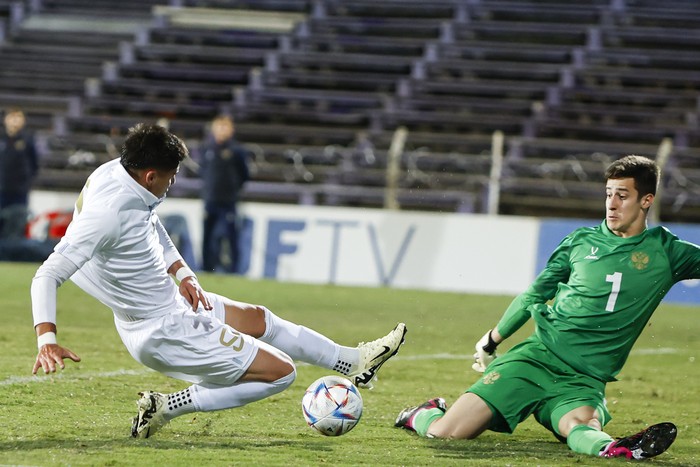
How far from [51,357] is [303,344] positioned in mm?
1666

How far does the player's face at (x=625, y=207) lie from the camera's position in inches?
235

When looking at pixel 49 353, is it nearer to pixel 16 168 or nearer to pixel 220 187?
pixel 220 187

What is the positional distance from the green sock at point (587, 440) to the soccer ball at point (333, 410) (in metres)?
1.01

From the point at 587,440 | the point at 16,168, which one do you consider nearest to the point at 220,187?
the point at 16,168

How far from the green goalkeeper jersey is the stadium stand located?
11.5m

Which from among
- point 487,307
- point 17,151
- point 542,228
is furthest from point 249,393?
point 17,151

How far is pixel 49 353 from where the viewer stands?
4855 millimetres

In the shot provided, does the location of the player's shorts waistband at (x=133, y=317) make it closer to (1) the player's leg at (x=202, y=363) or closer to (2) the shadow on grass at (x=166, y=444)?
(1) the player's leg at (x=202, y=363)

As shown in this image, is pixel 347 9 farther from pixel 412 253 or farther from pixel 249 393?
pixel 249 393

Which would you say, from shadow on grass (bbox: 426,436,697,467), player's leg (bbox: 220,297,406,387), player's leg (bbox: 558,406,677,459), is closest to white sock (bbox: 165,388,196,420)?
player's leg (bbox: 220,297,406,387)

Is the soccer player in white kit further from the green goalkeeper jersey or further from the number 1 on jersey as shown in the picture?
the number 1 on jersey

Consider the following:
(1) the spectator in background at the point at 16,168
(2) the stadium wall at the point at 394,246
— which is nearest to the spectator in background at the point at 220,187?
(2) the stadium wall at the point at 394,246

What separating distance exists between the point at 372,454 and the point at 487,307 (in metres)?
8.18

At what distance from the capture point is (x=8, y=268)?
1596 centimetres
